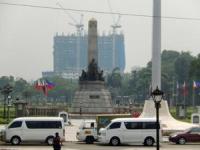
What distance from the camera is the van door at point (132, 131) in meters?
49.5

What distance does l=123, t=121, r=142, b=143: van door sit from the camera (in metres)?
49.5

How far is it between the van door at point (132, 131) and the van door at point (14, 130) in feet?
21.8

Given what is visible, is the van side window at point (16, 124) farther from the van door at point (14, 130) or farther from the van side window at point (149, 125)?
the van side window at point (149, 125)

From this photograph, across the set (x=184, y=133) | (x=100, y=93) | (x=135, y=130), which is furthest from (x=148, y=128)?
(x=100, y=93)

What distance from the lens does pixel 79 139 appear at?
171ft

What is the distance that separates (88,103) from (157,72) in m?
33.0

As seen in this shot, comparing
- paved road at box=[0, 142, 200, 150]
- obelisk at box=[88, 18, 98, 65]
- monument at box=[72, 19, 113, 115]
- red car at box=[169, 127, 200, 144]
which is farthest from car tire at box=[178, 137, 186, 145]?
obelisk at box=[88, 18, 98, 65]

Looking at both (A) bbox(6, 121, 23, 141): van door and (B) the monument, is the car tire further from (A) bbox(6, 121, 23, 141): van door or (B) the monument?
(B) the monument

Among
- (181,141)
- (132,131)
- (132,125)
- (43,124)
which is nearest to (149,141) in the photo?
(132,131)

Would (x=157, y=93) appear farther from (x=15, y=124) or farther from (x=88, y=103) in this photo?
(x=88, y=103)

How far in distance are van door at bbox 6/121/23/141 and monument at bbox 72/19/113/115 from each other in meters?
46.9

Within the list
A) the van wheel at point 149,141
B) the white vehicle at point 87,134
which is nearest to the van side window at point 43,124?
the white vehicle at point 87,134

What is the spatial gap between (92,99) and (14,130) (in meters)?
48.8

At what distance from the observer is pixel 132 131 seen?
163ft
